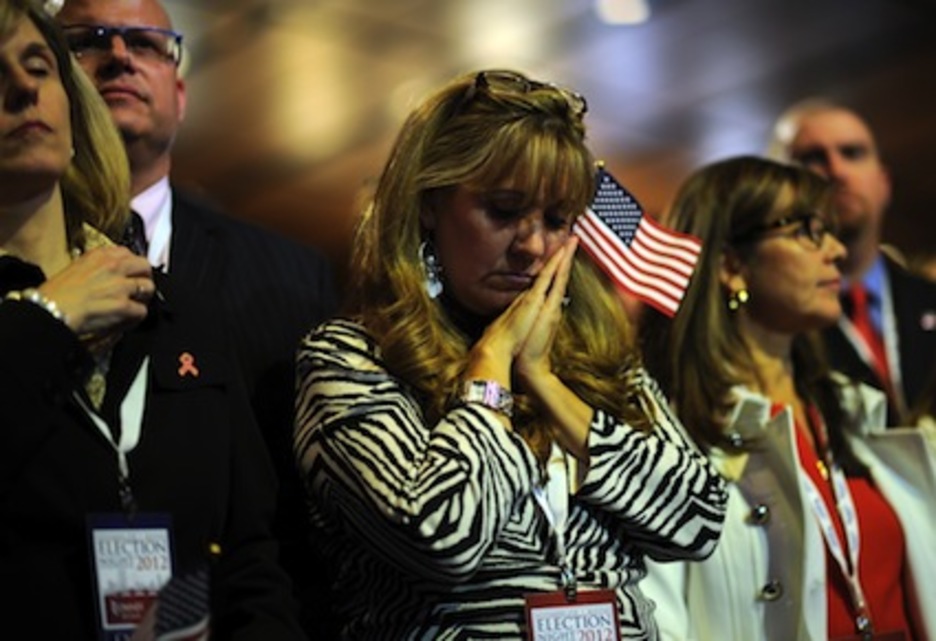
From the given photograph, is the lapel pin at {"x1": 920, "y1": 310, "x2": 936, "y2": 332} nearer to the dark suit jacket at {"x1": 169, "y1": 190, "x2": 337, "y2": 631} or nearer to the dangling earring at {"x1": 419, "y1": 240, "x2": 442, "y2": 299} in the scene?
the dark suit jacket at {"x1": 169, "y1": 190, "x2": 337, "y2": 631}

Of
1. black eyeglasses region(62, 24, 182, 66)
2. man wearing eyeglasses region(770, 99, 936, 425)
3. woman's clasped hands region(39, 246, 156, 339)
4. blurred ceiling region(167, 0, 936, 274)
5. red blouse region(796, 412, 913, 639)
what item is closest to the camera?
woman's clasped hands region(39, 246, 156, 339)

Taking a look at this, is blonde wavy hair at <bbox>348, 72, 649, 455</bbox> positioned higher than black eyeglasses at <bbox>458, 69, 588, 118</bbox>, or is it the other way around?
black eyeglasses at <bbox>458, 69, 588, 118</bbox>

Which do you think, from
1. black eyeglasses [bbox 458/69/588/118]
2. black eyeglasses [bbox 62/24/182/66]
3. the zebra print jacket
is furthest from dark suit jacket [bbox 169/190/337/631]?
black eyeglasses [bbox 458/69/588/118]

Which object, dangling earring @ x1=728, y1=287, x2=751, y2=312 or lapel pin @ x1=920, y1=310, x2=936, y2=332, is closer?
dangling earring @ x1=728, y1=287, x2=751, y2=312

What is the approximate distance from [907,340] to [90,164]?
316cm

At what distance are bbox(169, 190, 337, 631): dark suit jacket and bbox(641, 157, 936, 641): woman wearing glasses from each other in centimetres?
90

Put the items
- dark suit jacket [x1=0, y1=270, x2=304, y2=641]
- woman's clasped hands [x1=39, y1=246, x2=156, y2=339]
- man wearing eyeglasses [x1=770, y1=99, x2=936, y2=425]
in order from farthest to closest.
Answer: man wearing eyeglasses [x1=770, y1=99, x2=936, y2=425] < woman's clasped hands [x1=39, y1=246, x2=156, y2=339] < dark suit jacket [x1=0, y1=270, x2=304, y2=641]

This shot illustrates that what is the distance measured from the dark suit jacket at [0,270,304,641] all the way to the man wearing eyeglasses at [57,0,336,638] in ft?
1.90

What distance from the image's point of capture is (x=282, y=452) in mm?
3115

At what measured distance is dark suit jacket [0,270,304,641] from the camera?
234cm

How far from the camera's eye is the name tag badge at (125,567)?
2357 mm

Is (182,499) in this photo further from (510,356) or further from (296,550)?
(510,356)

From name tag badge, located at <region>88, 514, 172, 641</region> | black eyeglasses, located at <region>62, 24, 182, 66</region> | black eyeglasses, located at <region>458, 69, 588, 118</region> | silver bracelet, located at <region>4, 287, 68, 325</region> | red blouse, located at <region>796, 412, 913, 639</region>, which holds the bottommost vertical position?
red blouse, located at <region>796, 412, 913, 639</region>

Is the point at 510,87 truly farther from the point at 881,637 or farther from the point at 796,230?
the point at 881,637
